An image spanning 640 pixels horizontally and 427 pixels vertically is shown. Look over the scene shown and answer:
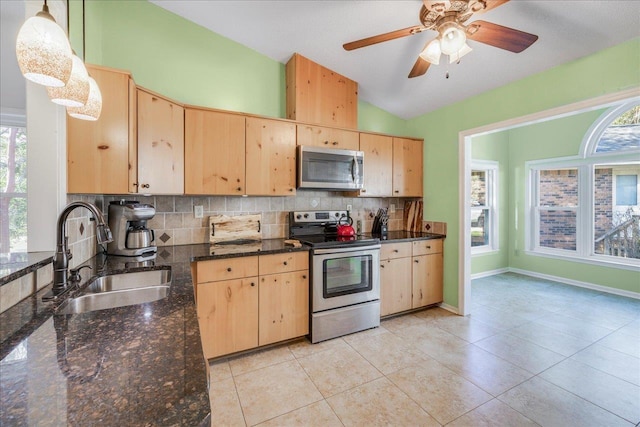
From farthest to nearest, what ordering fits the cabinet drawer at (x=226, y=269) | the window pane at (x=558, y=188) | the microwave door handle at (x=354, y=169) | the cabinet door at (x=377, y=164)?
the window pane at (x=558, y=188) → the cabinet door at (x=377, y=164) → the microwave door handle at (x=354, y=169) → the cabinet drawer at (x=226, y=269)

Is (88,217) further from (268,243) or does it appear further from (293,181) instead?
(293,181)

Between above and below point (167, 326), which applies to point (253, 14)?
above

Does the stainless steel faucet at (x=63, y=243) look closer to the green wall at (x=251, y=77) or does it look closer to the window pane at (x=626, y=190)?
the green wall at (x=251, y=77)

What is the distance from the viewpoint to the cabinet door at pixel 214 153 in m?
2.39

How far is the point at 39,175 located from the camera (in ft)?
5.03

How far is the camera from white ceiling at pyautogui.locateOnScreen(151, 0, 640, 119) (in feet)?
6.36

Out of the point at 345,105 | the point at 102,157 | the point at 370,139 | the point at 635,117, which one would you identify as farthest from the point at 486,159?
the point at 102,157

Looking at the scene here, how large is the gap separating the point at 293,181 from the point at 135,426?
2.44 metres

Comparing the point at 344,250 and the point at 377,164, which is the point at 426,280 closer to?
the point at 344,250

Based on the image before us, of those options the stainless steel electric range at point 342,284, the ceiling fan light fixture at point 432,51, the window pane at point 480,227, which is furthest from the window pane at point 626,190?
the ceiling fan light fixture at point 432,51

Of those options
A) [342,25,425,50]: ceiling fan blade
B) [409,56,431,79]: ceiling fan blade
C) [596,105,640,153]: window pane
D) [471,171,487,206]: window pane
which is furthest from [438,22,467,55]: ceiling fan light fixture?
[596,105,640,153]: window pane

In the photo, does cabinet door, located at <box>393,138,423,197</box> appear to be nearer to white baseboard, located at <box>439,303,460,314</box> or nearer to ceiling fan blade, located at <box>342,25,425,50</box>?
white baseboard, located at <box>439,303,460,314</box>

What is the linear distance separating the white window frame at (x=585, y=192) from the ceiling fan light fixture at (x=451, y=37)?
3.81m

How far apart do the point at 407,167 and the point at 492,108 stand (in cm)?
109
